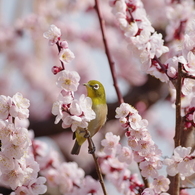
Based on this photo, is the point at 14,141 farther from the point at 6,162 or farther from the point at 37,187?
the point at 37,187

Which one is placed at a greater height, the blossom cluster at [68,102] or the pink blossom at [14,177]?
the blossom cluster at [68,102]

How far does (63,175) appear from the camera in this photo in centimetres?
219

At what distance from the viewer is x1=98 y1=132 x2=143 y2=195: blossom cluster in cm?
166

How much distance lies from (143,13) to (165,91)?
112 inches

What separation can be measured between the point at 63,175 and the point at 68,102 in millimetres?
1024

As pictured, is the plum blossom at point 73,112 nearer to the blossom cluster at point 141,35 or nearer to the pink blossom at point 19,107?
the pink blossom at point 19,107

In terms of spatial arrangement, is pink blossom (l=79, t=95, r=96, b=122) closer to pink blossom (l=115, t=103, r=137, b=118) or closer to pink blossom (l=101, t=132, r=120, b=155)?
pink blossom (l=115, t=103, r=137, b=118)

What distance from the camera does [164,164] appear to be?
1451mm

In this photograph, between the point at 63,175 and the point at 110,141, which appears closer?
the point at 110,141

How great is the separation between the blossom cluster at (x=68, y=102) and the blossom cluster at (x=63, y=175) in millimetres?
829

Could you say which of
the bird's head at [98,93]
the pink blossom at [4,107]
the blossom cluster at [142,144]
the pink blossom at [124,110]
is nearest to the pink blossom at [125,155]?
the blossom cluster at [142,144]

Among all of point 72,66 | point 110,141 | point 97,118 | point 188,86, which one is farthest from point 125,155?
point 72,66

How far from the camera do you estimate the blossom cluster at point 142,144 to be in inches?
54.1

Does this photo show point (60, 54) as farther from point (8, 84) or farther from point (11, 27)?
point (8, 84)
